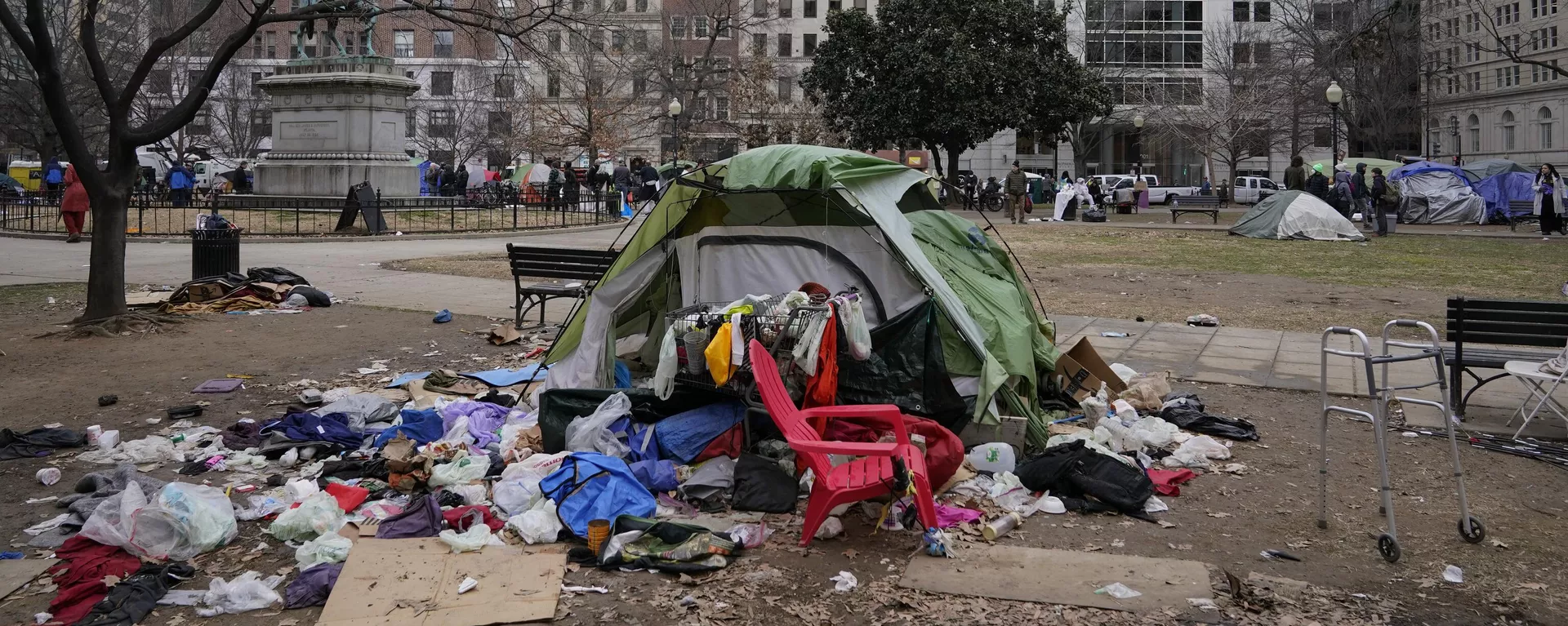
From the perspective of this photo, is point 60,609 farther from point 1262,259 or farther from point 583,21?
point 1262,259

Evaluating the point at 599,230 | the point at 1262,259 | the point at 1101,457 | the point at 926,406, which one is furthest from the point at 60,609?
the point at 599,230

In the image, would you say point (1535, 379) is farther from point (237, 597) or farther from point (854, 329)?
point (237, 597)

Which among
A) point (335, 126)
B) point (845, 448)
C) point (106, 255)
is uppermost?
point (335, 126)

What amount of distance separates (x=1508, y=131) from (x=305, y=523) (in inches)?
2749

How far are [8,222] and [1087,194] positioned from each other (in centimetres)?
2887

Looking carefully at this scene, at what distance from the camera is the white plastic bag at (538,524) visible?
538 centimetres

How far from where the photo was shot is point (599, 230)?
27.4 metres

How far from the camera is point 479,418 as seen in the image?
7.16 metres

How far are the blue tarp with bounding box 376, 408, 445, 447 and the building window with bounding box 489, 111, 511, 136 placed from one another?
48105 mm

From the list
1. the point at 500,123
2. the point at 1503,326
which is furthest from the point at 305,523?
the point at 500,123

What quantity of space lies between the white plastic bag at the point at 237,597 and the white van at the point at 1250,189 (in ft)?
160

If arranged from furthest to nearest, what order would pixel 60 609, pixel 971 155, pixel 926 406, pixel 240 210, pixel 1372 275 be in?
pixel 971 155 < pixel 240 210 < pixel 1372 275 < pixel 926 406 < pixel 60 609

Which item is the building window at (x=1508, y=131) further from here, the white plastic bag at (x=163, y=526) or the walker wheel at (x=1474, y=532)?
the white plastic bag at (x=163, y=526)

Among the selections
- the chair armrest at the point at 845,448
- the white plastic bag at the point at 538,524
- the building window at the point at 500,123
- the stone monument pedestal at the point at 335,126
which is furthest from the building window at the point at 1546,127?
the white plastic bag at the point at 538,524
